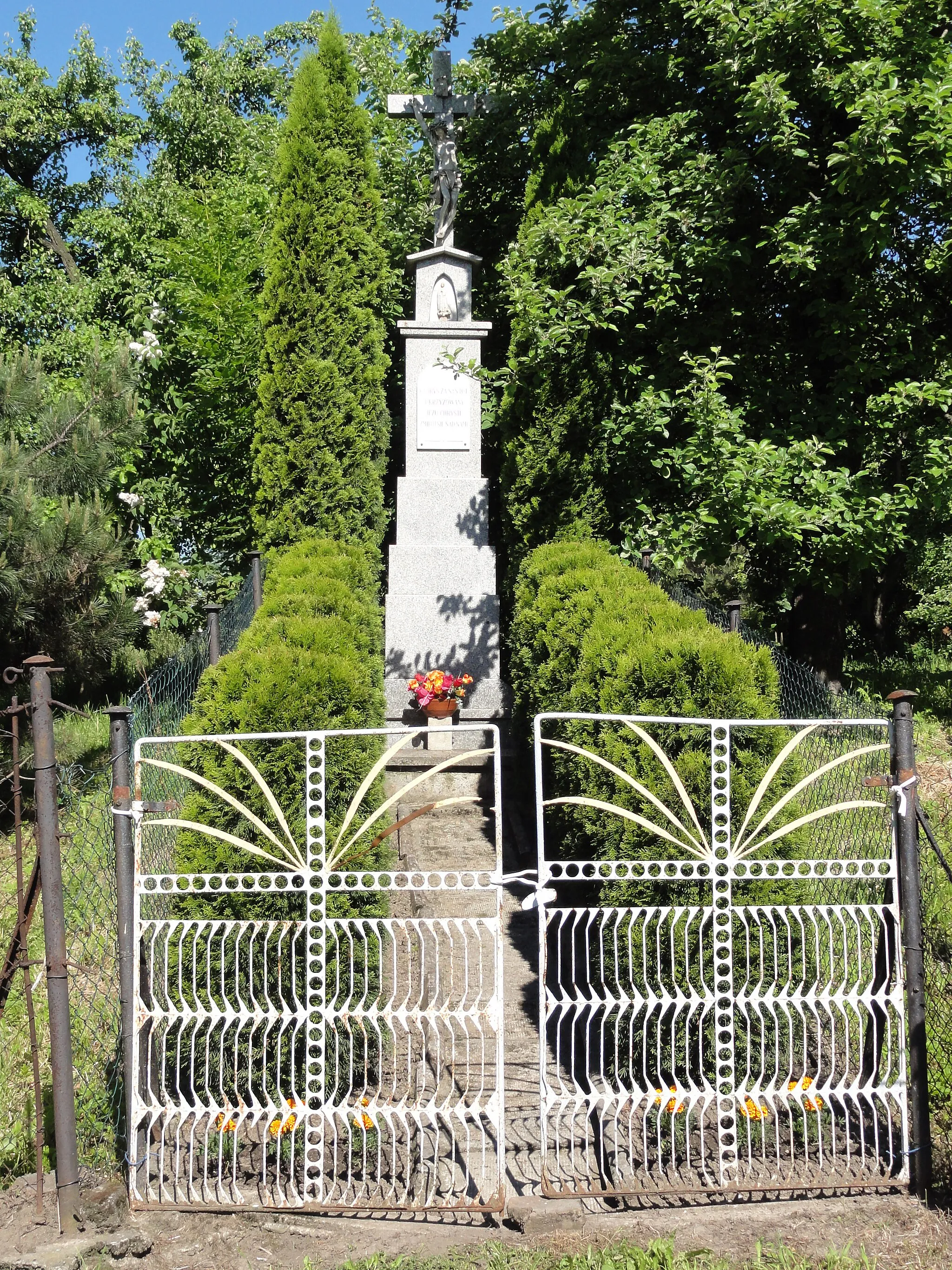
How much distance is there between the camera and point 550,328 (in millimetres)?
7543

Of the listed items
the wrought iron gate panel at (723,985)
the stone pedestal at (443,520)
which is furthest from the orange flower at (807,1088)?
the stone pedestal at (443,520)

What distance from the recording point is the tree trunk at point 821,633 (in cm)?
1013

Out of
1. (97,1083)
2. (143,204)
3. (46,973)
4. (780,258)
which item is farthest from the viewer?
(143,204)

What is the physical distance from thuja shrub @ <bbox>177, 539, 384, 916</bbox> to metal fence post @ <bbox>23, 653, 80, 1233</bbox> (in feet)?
1.65

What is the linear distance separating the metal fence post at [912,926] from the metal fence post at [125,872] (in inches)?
94.6

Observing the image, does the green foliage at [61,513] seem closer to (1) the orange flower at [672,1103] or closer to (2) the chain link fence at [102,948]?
(2) the chain link fence at [102,948]

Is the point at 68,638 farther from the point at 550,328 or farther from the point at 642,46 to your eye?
the point at 642,46

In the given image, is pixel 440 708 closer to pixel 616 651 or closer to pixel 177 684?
pixel 177 684

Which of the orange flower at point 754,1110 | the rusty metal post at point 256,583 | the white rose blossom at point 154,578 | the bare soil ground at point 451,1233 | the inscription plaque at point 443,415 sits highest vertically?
the inscription plaque at point 443,415

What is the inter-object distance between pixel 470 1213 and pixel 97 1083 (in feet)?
4.62

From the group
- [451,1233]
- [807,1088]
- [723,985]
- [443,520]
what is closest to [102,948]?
[451,1233]

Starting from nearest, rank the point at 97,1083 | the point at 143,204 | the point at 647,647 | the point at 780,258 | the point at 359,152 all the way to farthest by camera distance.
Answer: the point at 97,1083 → the point at 647,647 → the point at 780,258 → the point at 359,152 → the point at 143,204

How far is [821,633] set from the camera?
10.2 m

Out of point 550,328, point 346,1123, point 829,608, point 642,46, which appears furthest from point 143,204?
point 346,1123
